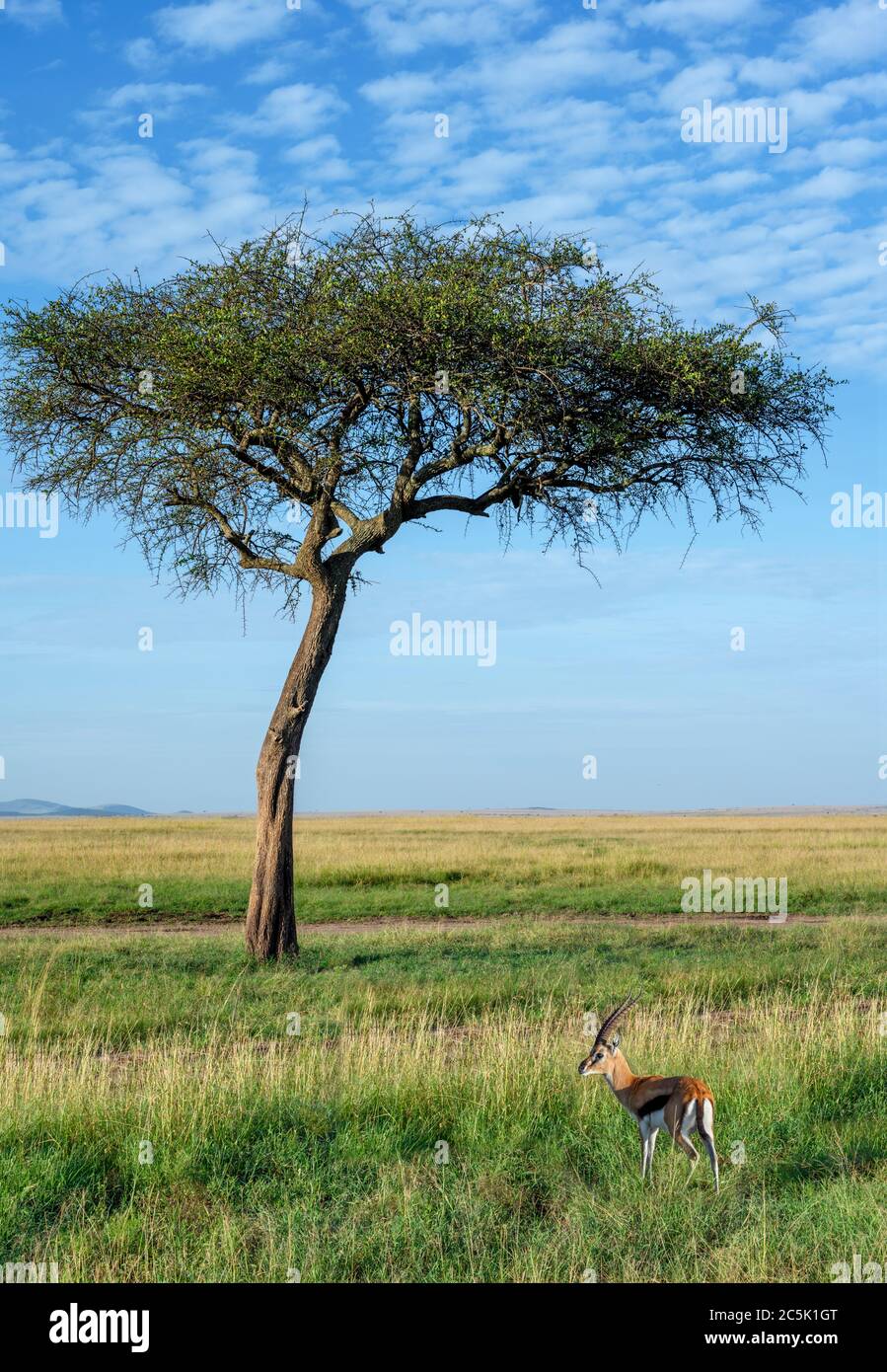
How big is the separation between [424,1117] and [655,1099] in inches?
109

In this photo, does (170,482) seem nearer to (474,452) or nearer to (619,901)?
(474,452)

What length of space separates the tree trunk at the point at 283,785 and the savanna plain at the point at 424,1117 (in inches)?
24.9

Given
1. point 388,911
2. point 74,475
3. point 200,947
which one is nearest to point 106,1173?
point 200,947

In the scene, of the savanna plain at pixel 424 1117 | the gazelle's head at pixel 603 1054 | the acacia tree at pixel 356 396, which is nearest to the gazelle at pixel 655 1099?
the gazelle's head at pixel 603 1054

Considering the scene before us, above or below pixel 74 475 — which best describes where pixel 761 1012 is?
below

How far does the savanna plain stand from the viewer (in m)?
6.18

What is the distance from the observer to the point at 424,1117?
27.5 ft

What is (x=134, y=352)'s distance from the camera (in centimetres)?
1991

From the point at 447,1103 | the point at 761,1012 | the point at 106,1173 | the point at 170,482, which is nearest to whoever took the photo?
the point at 106,1173

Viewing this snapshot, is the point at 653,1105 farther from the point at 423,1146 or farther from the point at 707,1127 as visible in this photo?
the point at 423,1146

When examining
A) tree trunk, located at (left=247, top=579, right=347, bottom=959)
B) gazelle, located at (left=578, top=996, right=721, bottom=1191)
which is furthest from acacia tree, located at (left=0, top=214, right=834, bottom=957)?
gazelle, located at (left=578, top=996, right=721, bottom=1191)

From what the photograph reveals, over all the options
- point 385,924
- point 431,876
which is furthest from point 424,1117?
point 431,876

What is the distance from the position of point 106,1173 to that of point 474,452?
14765 millimetres
